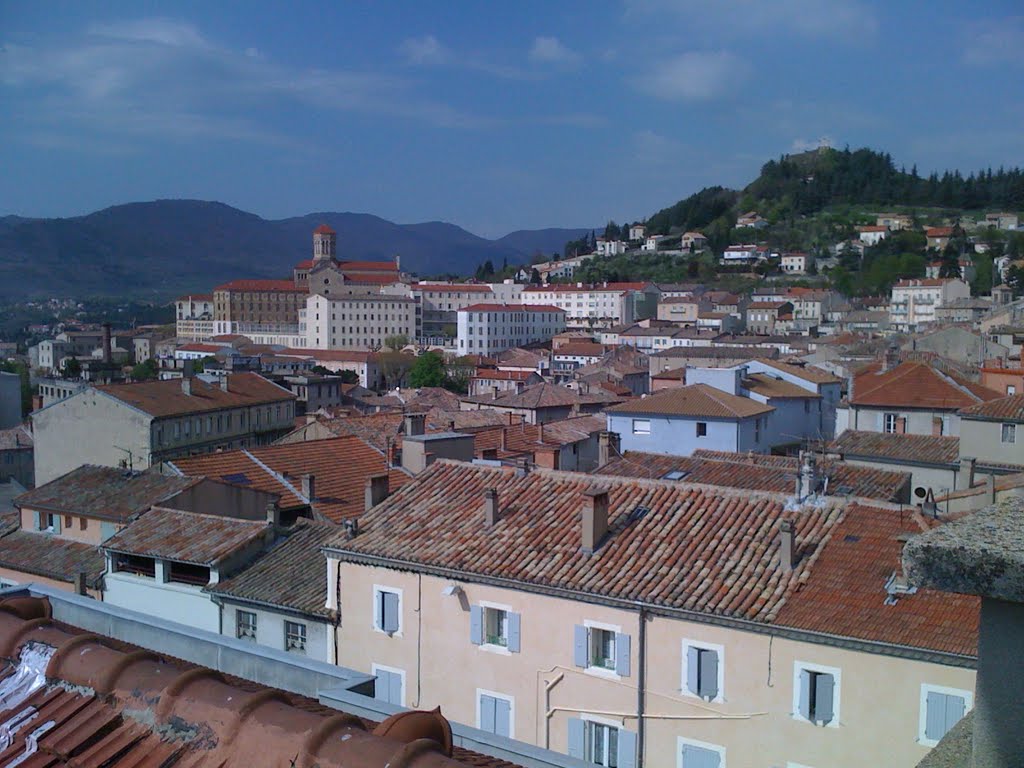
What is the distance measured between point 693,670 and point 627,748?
1358 millimetres

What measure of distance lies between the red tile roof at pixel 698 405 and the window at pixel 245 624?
19930mm

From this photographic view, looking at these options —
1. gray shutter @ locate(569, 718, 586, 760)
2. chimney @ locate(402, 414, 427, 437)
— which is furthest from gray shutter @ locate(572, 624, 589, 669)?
chimney @ locate(402, 414, 427, 437)

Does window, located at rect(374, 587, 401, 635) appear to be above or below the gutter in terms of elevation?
below

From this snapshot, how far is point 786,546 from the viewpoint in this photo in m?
12.0

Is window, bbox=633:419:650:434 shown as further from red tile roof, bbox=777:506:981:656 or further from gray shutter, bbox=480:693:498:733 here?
gray shutter, bbox=480:693:498:733

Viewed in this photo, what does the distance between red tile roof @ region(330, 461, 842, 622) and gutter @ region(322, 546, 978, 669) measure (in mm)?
67

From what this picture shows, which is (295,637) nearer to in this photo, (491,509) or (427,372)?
(491,509)

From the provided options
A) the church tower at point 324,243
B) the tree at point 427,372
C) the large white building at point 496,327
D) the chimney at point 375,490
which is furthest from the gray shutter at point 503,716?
the church tower at point 324,243

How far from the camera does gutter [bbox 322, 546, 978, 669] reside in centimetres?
1030

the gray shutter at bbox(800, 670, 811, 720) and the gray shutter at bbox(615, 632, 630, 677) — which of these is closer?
the gray shutter at bbox(800, 670, 811, 720)

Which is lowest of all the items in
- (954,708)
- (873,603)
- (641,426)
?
(641,426)

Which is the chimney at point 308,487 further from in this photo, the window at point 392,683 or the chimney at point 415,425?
the window at point 392,683

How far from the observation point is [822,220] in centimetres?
19150

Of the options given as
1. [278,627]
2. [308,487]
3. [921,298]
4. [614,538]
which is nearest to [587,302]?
[921,298]
